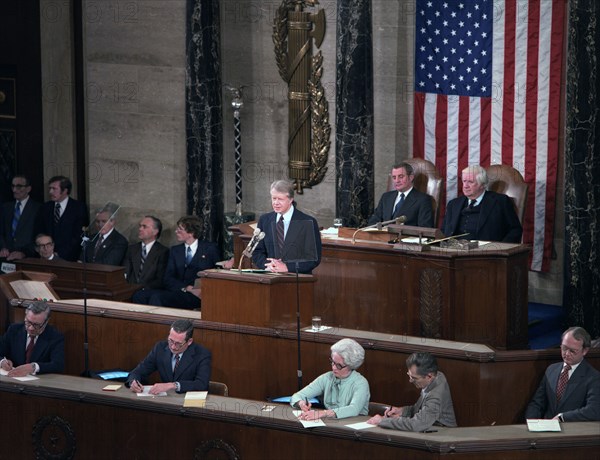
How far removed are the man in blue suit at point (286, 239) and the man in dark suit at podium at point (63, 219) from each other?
174 inches

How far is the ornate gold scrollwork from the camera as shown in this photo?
14789 mm

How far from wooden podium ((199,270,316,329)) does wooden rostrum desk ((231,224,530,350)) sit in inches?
57.2

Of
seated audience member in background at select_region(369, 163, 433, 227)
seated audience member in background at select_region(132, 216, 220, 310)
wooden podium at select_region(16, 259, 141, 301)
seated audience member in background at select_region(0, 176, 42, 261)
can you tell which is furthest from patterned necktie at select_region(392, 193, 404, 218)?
seated audience member in background at select_region(0, 176, 42, 261)

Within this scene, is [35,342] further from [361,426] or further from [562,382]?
[562,382]

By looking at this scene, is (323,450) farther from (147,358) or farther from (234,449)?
(147,358)

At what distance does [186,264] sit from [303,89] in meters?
2.81

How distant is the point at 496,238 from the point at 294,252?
3.03 metres

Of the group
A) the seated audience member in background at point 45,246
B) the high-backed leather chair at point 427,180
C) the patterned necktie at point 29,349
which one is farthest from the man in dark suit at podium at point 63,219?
the patterned necktie at point 29,349

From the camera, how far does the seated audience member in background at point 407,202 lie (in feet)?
41.0

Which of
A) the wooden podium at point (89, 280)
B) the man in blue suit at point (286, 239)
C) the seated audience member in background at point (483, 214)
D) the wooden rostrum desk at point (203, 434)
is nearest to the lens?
the wooden rostrum desk at point (203, 434)

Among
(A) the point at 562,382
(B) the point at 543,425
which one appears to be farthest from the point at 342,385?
(A) the point at 562,382

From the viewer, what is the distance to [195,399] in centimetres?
919

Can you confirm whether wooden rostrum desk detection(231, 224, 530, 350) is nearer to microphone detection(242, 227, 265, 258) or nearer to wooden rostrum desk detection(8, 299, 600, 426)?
wooden rostrum desk detection(8, 299, 600, 426)

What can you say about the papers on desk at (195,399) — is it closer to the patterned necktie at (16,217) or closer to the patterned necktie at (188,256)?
the patterned necktie at (188,256)
